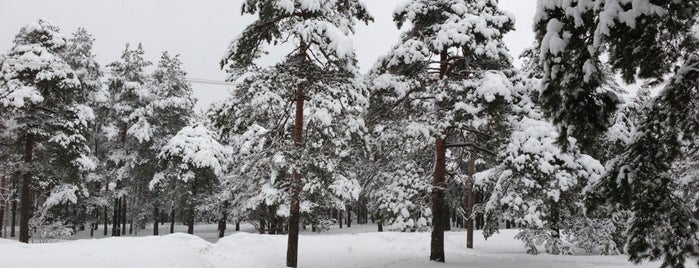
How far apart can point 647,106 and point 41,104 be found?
21.9 metres

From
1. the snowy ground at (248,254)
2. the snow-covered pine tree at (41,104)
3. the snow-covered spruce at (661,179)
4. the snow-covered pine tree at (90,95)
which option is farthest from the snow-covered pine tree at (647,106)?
the snow-covered pine tree at (90,95)

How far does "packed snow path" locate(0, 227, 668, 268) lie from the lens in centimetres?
1148

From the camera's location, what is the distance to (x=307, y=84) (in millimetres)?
12414

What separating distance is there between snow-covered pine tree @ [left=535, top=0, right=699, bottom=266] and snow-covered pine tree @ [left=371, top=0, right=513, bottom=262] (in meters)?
5.99

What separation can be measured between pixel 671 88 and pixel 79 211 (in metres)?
38.1

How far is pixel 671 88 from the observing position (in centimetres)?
542

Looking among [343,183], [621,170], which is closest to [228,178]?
[343,183]

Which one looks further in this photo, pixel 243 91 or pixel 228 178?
pixel 228 178

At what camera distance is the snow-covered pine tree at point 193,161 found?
25656 mm

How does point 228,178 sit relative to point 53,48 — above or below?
below

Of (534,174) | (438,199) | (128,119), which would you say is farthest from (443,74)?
(128,119)

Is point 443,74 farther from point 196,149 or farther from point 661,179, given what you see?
point 196,149

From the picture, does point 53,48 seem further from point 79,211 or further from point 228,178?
point 79,211

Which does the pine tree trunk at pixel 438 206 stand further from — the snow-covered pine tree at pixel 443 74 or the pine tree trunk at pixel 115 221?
the pine tree trunk at pixel 115 221
